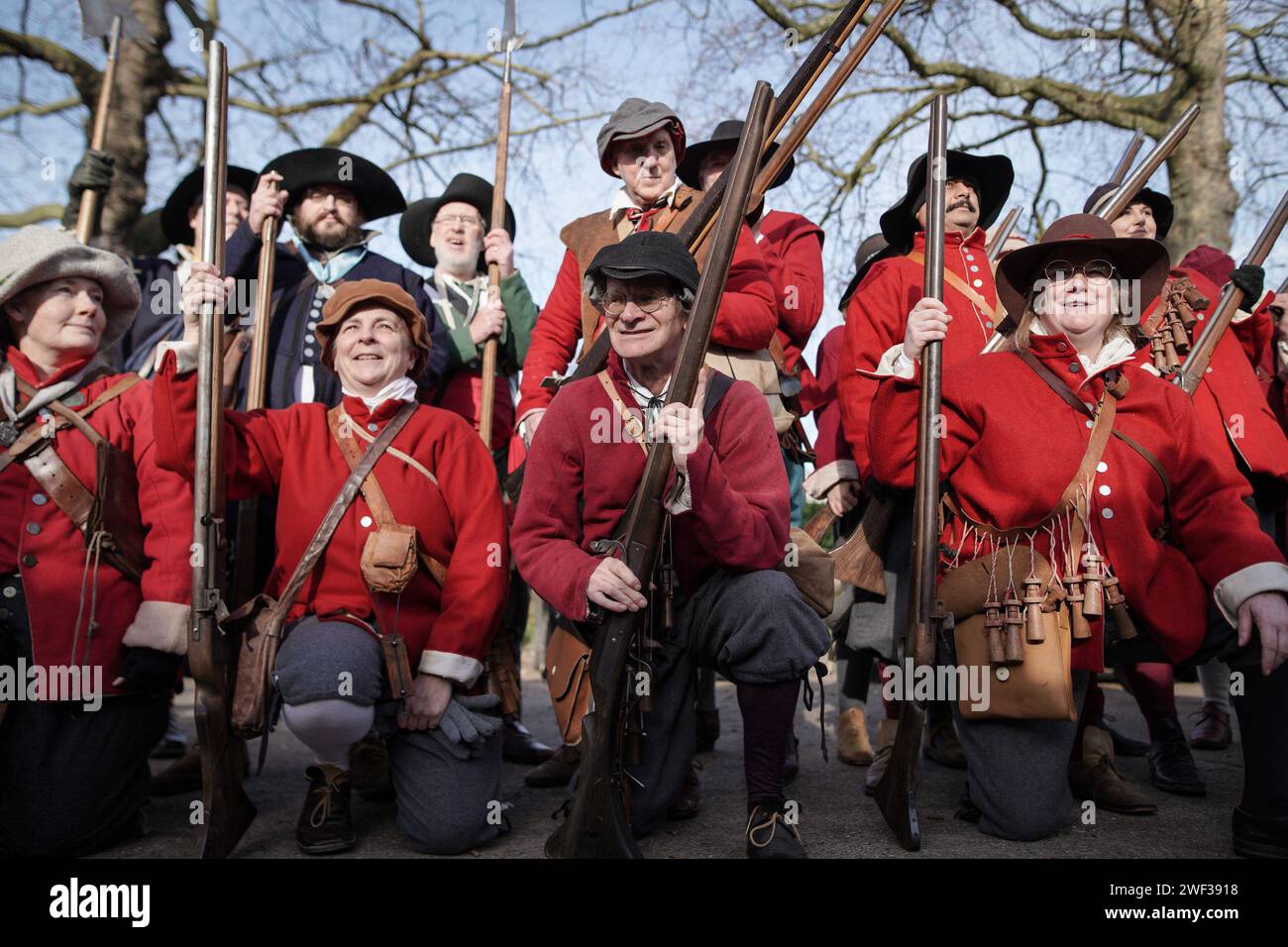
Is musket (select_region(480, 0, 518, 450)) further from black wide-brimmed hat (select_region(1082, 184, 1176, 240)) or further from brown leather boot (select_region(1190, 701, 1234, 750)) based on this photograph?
brown leather boot (select_region(1190, 701, 1234, 750))

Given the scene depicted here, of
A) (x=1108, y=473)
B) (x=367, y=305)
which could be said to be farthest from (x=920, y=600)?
(x=367, y=305)

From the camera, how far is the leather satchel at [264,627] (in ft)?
12.3

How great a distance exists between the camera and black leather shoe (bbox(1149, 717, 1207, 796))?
4512 millimetres

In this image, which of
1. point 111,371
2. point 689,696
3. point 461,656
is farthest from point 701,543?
point 111,371

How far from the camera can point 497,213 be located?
220 inches

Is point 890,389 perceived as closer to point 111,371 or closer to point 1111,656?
point 1111,656

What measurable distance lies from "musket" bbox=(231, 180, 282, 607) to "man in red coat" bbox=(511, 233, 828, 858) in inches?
63.5

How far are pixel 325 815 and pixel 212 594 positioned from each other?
0.85 meters

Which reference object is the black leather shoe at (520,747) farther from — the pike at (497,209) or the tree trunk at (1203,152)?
the tree trunk at (1203,152)

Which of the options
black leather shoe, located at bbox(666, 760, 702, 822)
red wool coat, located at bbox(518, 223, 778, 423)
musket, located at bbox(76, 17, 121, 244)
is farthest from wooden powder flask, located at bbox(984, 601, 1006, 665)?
musket, located at bbox(76, 17, 121, 244)

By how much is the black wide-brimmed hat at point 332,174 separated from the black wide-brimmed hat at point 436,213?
0.55 meters

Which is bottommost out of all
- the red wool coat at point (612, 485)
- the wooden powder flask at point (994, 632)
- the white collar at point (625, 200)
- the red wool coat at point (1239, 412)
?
the wooden powder flask at point (994, 632)

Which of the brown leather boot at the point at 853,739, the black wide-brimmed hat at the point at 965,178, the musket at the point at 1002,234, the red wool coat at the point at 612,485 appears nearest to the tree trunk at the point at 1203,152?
the musket at the point at 1002,234
